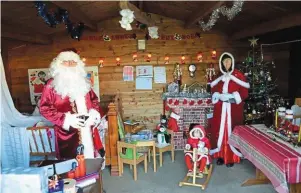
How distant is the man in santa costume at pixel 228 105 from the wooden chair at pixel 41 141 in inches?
94.2

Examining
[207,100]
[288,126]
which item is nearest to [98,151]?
[288,126]

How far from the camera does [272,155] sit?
2.49m

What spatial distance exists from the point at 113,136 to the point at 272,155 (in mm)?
2218

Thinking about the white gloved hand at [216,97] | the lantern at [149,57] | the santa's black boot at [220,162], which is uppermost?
the lantern at [149,57]

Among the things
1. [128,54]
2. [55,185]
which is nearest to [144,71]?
[128,54]

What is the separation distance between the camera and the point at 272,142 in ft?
8.87

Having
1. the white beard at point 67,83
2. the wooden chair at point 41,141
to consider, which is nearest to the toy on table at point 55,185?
the white beard at point 67,83

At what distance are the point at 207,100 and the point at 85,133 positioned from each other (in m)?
2.70

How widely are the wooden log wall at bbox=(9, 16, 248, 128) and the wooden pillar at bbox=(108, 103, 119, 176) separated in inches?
60.4

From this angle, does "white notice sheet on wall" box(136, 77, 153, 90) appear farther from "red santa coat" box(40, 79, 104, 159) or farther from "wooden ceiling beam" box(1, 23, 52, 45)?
"red santa coat" box(40, 79, 104, 159)

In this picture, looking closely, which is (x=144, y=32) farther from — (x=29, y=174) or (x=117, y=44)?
(x=29, y=174)

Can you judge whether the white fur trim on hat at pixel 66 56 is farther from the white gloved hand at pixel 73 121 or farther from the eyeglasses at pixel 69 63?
the white gloved hand at pixel 73 121

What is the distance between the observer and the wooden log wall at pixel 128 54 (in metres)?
5.32

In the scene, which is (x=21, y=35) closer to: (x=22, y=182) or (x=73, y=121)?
(x=73, y=121)
